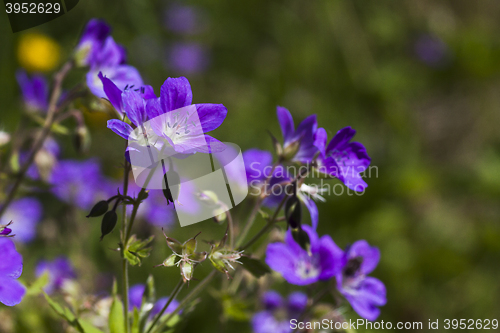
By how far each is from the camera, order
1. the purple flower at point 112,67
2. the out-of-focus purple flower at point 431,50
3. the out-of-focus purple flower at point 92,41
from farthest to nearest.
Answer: the out-of-focus purple flower at point 431,50 < the out-of-focus purple flower at point 92,41 < the purple flower at point 112,67

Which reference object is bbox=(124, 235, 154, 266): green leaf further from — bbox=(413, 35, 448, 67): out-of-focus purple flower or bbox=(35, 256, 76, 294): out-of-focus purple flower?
bbox=(413, 35, 448, 67): out-of-focus purple flower

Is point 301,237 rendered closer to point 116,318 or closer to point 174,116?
point 174,116

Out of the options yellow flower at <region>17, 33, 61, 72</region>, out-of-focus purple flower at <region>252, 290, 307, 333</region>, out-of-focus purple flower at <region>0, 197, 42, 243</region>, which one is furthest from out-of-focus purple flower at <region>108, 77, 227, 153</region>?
yellow flower at <region>17, 33, 61, 72</region>

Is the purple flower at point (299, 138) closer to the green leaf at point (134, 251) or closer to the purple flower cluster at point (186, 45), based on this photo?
the green leaf at point (134, 251)

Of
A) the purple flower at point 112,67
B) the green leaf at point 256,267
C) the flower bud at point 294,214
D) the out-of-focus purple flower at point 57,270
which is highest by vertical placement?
the purple flower at point 112,67

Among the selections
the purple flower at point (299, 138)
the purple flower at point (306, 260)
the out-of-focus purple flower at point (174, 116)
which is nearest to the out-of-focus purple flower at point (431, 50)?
the purple flower at point (306, 260)

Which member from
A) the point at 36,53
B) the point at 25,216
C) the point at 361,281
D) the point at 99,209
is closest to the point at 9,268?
the point at 99,209

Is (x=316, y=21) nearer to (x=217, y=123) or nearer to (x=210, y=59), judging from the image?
(x=210, y=59)
